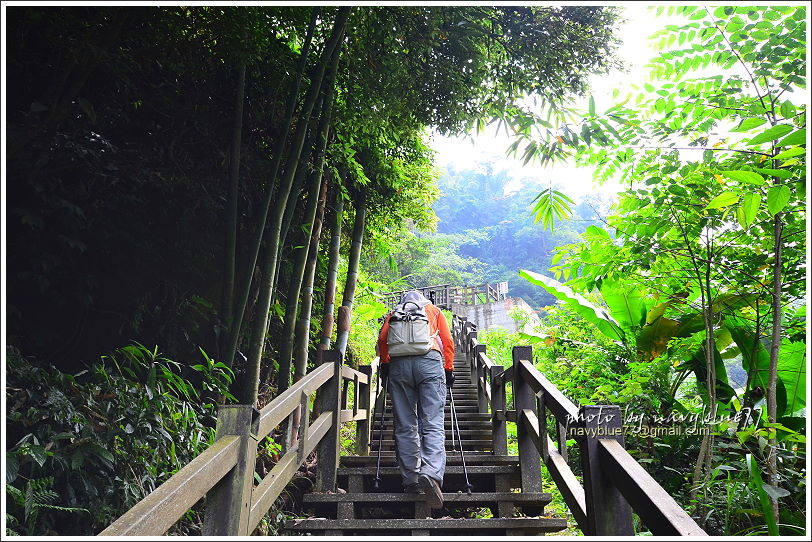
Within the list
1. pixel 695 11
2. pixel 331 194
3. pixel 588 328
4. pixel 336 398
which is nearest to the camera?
pixel 695 11

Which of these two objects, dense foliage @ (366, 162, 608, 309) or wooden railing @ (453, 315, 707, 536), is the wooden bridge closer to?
wooden railing @ (453, 315, 707, 536)

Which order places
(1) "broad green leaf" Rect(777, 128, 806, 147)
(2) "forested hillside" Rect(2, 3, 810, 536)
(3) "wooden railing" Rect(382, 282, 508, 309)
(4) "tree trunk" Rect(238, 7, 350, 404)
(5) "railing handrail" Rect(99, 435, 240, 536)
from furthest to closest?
(3) "wooden railing" Rect(382, 282, 508, 309) < (4) "tree trunk" Rect(238, 7, 350, 404) < (2) "forested hillside" Rect(2, 3, 810, 536) < (1) "broad green leaf" Rect(777, 128, 806, 147) < (5) "railing handrail" Rect(99, 435, 240, 536)

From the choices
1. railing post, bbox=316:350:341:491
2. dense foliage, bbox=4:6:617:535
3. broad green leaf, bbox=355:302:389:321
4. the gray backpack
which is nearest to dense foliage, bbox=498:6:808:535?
dense foliage, bbox=4:6:617:535

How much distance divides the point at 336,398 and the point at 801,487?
2849 mm

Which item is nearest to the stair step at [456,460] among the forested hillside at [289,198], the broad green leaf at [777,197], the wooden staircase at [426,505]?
the wooden staircase at [426,505]

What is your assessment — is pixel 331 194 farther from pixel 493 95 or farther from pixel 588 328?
pixel 588 328

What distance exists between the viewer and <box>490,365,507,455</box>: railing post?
3988 mm

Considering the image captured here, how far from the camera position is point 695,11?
235 centimetres

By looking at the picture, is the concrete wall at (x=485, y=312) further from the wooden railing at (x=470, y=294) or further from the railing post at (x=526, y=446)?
the railing post at (x=526, y=446)

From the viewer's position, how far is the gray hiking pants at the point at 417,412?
9.86 ft

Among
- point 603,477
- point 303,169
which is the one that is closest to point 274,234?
point 303,169

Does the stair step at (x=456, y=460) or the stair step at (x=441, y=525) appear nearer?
the stair step at (x=441, y=525)

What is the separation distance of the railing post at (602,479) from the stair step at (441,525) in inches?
36.3

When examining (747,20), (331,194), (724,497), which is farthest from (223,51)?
(724,497)
